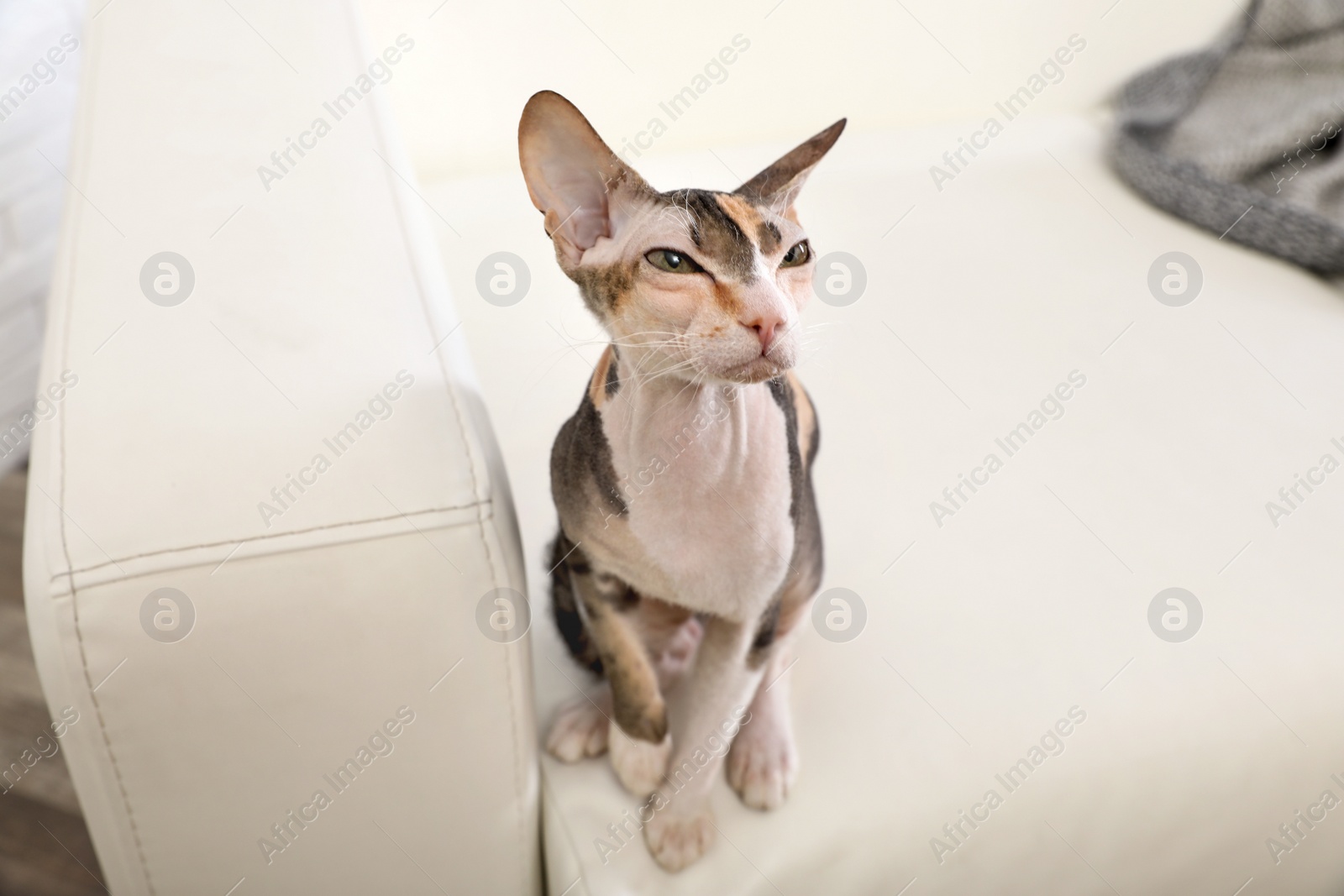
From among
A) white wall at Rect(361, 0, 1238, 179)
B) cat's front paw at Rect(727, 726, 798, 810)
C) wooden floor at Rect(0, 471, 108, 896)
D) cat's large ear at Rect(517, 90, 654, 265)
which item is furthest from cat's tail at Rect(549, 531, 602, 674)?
white wall at Rect(361, 0, 1238, 179)

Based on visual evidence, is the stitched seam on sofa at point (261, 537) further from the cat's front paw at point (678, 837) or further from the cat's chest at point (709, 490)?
the cat's front paw at point (678, 837)

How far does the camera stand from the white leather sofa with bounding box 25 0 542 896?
51 cm

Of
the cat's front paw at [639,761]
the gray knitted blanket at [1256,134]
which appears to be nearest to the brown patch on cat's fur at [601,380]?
the cat's front paw at [639,761]

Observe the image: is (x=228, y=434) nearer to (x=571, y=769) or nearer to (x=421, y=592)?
(x=421, y=592)

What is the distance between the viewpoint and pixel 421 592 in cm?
53

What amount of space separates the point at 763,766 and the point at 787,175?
0.42 meters

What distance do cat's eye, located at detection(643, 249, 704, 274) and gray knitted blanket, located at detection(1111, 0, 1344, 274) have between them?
3.24ft

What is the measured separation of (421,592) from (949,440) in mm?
591

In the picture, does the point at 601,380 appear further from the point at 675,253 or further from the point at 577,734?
the point at 577,734

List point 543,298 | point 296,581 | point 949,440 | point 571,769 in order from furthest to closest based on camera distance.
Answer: point 543,298 < point 949,440 < point 571,769 < point 296,581

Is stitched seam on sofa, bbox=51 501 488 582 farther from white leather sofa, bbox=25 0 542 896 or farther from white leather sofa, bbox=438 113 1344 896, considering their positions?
white leather sofa, bbox=438 113 1344 896

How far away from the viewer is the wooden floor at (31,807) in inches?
40.6

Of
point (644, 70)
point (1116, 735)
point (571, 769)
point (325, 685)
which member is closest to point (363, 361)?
point (325, 685)

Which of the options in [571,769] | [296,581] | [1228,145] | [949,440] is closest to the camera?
[296,581]
